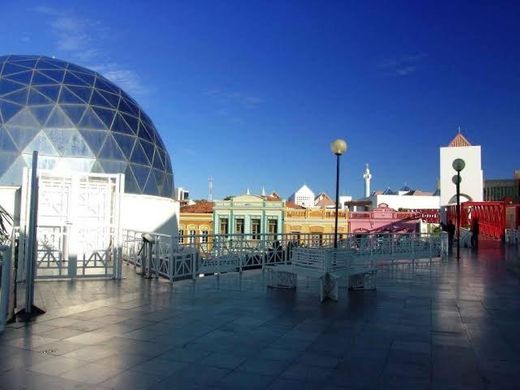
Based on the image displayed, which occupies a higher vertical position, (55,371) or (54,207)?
(54,207)

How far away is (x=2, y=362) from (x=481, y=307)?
7124 millimetres

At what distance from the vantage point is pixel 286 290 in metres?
10.0

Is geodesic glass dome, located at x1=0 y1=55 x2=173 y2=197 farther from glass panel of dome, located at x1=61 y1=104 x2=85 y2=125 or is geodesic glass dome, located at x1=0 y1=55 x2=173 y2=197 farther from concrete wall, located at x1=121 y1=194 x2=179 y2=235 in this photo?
concrete wall, located at x1=121 y1=194 x2=179 y2=235

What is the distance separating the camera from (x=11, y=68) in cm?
2377

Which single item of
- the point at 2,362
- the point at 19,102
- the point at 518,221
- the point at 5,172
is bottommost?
the point at 2,362

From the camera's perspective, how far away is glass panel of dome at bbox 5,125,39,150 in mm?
20844

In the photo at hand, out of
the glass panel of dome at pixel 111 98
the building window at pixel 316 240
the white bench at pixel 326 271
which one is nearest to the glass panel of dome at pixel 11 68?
the glass panel of dome at pixel 111 98

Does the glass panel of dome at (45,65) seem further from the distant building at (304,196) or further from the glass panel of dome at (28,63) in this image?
the distant building at (304,196)

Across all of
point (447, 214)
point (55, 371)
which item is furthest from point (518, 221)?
point (55, 371)

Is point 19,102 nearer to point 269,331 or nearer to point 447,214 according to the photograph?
point 269,331

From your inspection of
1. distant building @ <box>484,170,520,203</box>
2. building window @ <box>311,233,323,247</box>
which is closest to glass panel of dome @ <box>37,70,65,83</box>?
building window @ <box>311,233,323,247</box>

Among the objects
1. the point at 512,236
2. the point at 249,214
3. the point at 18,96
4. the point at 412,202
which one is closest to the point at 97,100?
A: the point at 18,96

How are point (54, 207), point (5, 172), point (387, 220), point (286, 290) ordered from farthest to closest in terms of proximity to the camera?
point (387, 220) → point (5, 172) → point (54, 207) → point (286, 290)

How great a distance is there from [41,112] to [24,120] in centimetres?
83
